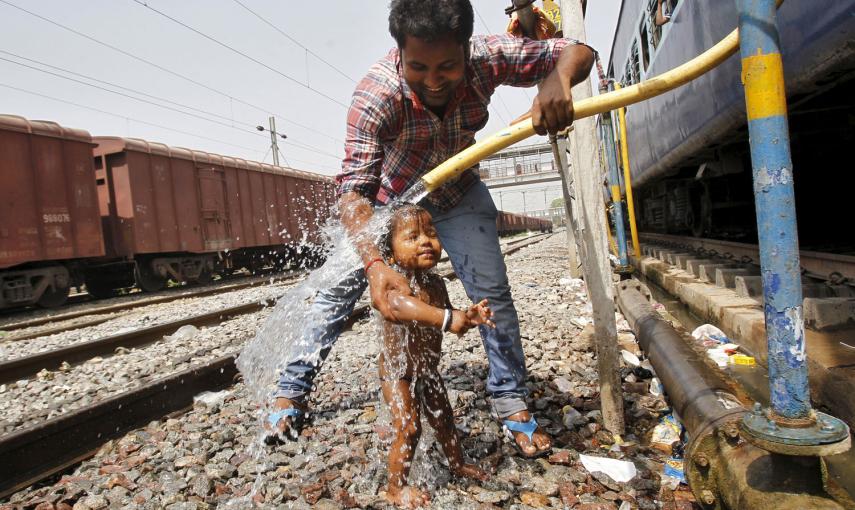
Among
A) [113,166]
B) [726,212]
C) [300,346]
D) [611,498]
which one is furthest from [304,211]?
[611,498]

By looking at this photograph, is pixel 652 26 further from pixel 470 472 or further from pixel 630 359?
pixel 470 472

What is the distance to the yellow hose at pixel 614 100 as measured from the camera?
151 centimetres

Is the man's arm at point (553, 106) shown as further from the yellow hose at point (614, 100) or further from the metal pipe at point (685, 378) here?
the metal pipe at point (685, 378)

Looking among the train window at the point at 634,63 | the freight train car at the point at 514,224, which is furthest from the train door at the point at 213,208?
the freight train car at the point at 514,224

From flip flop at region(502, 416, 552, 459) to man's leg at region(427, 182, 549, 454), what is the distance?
3 cm

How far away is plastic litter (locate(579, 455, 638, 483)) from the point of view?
2.12 meters

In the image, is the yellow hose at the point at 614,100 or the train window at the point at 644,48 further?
the train window at the point at 644,48

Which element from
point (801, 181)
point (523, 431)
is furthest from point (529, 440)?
point (801, 181)

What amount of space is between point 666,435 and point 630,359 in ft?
3.85

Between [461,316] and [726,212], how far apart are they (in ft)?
30.6

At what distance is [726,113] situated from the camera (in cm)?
391

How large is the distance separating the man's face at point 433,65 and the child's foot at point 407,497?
5.05ft

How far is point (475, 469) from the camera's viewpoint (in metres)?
2.19

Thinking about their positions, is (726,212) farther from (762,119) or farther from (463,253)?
(762,119)
